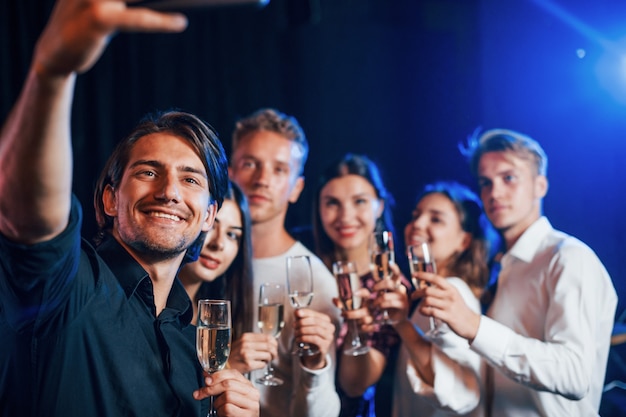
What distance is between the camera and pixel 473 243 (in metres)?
3.20

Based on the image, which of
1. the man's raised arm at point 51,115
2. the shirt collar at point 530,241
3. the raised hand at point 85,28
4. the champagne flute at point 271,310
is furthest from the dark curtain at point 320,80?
the raised hand at point 85,28

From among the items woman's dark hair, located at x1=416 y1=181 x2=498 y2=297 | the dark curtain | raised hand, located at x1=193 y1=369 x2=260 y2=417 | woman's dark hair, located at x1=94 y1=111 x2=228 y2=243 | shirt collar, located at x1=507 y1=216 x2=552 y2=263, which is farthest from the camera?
the dark curtain

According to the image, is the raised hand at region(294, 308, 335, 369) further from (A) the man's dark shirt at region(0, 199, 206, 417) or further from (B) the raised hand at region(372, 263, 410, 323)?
(A) the man's dark shirt at region(0, 199, 206, 417)

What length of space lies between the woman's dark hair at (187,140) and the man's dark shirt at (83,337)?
0.27 meters

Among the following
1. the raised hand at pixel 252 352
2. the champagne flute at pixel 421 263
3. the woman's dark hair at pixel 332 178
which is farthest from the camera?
the woman's dark hair at pixel 332 178

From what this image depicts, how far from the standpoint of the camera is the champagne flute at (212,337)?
1.58 metres

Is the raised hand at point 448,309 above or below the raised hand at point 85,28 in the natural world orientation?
below

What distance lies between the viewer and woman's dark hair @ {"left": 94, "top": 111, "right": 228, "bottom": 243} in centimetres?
177

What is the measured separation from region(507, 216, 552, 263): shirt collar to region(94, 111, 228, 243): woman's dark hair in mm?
1588

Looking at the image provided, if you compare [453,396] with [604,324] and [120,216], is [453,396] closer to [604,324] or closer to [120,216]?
[604,324]

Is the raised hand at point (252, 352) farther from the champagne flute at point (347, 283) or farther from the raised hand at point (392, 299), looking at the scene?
the raised hand at point (392, 299)

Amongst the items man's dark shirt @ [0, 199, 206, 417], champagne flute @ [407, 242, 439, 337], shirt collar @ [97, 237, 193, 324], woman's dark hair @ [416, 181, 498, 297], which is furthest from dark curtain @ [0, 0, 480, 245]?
man's dark shirt @ [0, 199, 206, 417]

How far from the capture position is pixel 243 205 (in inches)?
103

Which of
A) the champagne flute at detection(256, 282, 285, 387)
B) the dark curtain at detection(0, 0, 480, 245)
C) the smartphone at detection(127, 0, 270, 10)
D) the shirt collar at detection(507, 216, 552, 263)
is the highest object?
the dark curtain at detection(0, 0, 480, 245)
